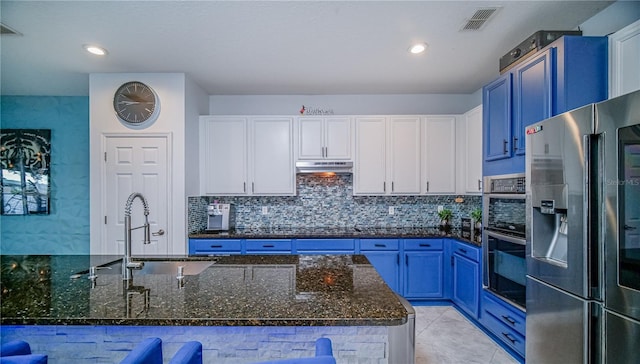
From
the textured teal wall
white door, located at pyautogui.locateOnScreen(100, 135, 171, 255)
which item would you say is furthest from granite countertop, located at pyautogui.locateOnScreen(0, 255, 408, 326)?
the textured teal wall

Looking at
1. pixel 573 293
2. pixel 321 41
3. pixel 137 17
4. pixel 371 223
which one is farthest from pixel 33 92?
pixel 573 293

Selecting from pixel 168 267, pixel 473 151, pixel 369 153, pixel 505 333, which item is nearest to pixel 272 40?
pixel 369 153

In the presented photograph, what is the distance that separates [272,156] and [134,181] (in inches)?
62.3

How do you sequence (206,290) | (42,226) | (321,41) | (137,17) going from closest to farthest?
(206,290) < (137,17) < (321,41) < (42,226)

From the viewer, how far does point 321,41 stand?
2.53 metres

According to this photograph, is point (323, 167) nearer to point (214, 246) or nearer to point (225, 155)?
point (225, 155)

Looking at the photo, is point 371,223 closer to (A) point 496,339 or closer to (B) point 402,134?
(B) point 402,134

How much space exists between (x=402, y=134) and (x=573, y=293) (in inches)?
96.6

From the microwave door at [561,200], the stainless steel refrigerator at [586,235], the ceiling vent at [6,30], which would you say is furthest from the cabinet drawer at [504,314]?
the ceiling vent at [6,30]

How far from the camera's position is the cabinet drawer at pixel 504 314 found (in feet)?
7.30

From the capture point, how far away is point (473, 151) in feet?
11.1

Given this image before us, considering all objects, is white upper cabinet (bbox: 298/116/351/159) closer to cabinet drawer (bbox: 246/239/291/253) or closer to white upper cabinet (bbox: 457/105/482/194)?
cabinet drawer (bbox: 246/239/291/253)

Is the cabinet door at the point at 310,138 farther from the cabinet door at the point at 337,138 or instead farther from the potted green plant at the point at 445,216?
the potted green plant at the point at 445,216

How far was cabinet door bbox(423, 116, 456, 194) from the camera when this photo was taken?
12.2 ft
